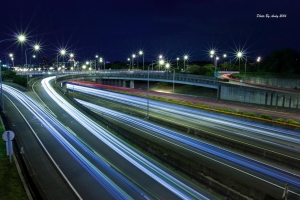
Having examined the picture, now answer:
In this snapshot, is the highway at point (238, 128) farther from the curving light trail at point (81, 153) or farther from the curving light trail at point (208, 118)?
the curving light trail at point (81, 153)

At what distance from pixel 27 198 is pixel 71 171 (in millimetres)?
4887

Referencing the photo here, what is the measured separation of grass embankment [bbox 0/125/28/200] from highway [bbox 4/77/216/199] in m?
3.05

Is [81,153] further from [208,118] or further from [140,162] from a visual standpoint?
[208,118]

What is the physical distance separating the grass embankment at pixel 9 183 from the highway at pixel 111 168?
305 centimetres

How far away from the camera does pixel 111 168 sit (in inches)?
680

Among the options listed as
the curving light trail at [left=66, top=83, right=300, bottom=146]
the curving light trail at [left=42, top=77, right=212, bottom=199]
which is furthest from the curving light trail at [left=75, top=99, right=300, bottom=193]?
the curving light trail at [left=66, top=83, right=300, bottom=146]

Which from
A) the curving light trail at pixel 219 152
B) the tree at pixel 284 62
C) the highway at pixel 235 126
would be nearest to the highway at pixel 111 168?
the curving light trail at pixel 219 152

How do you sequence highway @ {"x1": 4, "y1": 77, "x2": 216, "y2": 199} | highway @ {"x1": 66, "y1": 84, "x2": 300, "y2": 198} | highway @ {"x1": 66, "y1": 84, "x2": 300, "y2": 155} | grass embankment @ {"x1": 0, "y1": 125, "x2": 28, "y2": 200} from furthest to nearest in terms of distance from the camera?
highway @ {"x1": 66, "y1": 84, "x2": 300, "y2": 155} → highway @ {"x1": 66, "y1": 84, "x2": 300, "y2": 198} → highway @ {"x1": 4, "y1": 77, "x2": 216, "y2": 199} → grass embankment @ {"x1": 0, "y1": 125, "x2": 28, "y2": 200}

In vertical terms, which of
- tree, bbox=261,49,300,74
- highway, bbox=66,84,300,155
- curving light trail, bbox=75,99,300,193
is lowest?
curving light trail, bbox=75,99,300,193

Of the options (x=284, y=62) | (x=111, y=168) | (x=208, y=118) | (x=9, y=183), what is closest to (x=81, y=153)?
(x=111, y=168)

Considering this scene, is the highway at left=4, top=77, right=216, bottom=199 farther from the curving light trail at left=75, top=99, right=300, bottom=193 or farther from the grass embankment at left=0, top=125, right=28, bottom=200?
the curving light trail at left=75, top=99, right=300, bottom=193

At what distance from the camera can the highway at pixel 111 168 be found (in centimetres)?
1409

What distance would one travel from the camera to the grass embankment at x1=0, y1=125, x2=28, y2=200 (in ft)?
39.4

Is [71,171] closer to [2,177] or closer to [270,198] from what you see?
[2,177]
